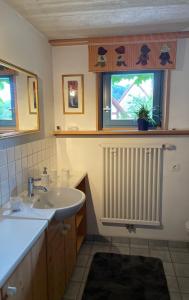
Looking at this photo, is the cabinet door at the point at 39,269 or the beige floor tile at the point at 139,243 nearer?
the cabinet door at the point at 39,269

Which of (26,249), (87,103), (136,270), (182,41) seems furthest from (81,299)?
(182,41)

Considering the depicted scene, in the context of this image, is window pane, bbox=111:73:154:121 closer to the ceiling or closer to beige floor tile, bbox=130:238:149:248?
the ceiling

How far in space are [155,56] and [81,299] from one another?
223cm

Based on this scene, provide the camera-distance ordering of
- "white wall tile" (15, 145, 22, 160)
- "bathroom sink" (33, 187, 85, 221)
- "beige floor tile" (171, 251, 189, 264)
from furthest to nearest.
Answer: "beige floor tile" (171, 251, 189, 264) → "bathroom sink" (33, 187, 85, 221) → "white wall tile" (15, 145, 22, 160)

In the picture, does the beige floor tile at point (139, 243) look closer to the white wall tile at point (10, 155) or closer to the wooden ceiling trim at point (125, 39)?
the white wall tile at point (10, 155)

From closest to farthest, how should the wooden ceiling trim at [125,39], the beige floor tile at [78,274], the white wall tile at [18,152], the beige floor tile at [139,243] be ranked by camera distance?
the white wall tile at [18,152], the beige floor tile at [78,274], the wooden ceiling trim at [125,39], the beige floor tile at [139,243]

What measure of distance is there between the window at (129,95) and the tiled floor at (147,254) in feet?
4.34

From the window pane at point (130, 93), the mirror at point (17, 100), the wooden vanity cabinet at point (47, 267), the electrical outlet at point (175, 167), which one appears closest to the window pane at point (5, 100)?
the mirror at point (17, 100)

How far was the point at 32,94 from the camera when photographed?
1.93 m

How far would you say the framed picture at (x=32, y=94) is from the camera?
1886 millimetres

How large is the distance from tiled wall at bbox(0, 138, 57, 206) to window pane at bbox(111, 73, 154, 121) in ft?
2.77

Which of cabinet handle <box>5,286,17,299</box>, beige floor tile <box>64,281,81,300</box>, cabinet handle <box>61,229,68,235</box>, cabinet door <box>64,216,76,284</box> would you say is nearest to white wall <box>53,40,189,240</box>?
cabinet door <box>64,216,76,284</box>

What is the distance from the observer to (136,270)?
208 centimetres

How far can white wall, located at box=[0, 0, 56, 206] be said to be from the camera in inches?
60.6
